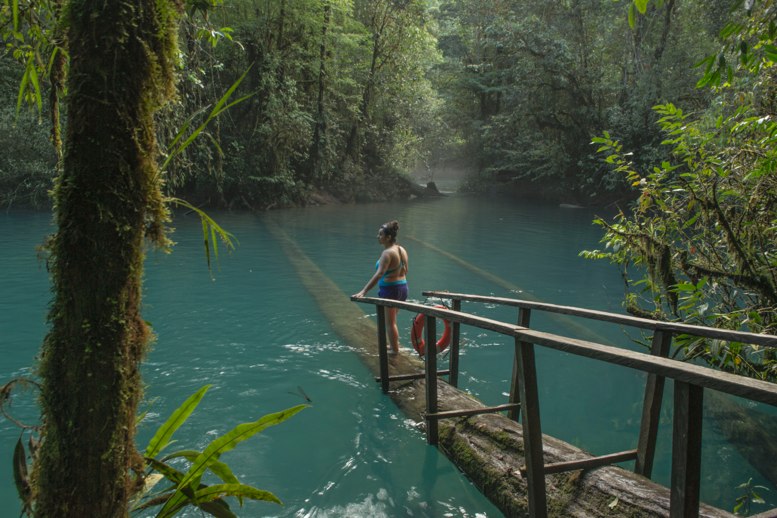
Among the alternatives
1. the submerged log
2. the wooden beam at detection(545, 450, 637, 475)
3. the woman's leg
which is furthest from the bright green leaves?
the woman's leg

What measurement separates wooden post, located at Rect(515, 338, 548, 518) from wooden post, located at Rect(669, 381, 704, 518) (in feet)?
3.27

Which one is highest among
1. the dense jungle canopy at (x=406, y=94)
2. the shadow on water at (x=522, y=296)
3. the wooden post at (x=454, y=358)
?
the dense jungle canopy at (x=406, y=94)

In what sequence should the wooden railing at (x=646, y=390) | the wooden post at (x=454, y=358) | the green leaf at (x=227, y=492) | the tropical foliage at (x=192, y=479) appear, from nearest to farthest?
1. the tropical foliage at (x=192, y=479)
2. the green leaf at (x=227, y=492)
3. the wooden railing at (x=646, y=390)
4. the wooden post at (x=454, y=358)

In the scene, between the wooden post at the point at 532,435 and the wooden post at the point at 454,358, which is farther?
the wooden post at the point at 454,358

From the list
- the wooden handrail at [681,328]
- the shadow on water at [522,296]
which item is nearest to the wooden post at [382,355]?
the shadow on water at [522,296]

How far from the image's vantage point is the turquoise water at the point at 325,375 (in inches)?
175

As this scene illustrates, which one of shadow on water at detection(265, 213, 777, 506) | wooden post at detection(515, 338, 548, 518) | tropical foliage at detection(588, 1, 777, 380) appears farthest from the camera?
shadow on water at detection(265, 213, 777, 506)

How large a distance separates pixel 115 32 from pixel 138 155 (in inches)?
13.0

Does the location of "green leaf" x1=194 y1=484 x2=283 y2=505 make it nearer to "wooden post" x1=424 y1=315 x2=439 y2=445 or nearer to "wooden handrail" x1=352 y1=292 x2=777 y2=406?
"wooden handrail" x1=352 y1=292 x2=777 y2=406

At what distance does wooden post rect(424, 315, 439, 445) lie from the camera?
4824mm

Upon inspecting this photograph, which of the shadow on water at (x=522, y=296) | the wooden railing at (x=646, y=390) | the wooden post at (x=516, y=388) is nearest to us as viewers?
the wooden railing at (x=646, y=390)

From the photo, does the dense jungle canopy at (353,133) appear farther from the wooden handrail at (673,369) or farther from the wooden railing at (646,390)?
the wooden handrail at (673,369)

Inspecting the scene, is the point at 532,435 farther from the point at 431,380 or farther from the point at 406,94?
the point at 406,94

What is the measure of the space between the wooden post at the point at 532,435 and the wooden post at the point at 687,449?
998mm
